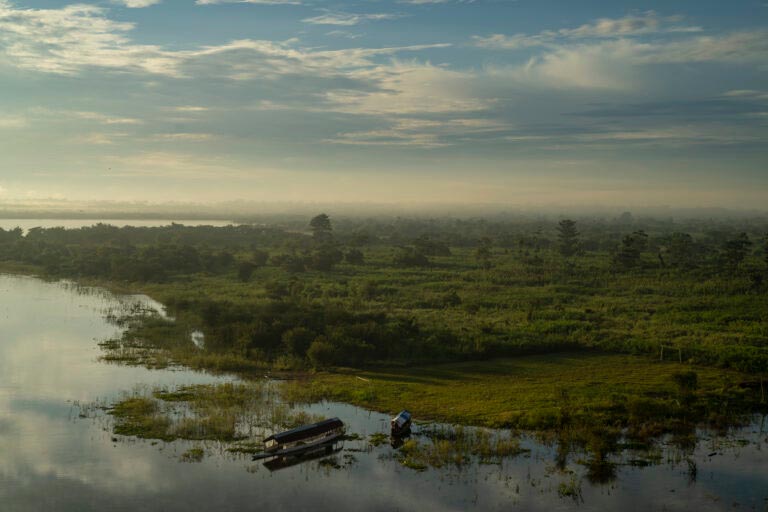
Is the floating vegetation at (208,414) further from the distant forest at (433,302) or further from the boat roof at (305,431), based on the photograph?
the distant forest at (433,302)

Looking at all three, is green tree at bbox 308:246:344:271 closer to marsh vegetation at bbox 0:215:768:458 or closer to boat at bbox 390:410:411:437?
marsh vegetation at bbox 0:215:768:458

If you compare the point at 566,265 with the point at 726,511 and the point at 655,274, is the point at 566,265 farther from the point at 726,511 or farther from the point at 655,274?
the point at 726,511

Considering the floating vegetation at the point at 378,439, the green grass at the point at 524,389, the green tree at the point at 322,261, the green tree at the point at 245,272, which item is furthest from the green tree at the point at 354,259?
the floating vegetation at the point at 378,439

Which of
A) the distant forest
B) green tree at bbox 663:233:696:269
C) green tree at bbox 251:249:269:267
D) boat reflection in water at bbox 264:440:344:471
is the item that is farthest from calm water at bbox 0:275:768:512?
green tree at bbox 663:233:696:269

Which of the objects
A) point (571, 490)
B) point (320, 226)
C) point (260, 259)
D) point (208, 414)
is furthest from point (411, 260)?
point (571, 490)

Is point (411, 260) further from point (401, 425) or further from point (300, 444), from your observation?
point (300, 444)

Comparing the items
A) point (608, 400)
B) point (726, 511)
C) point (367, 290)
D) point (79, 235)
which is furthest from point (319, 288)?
point (79, 235)
